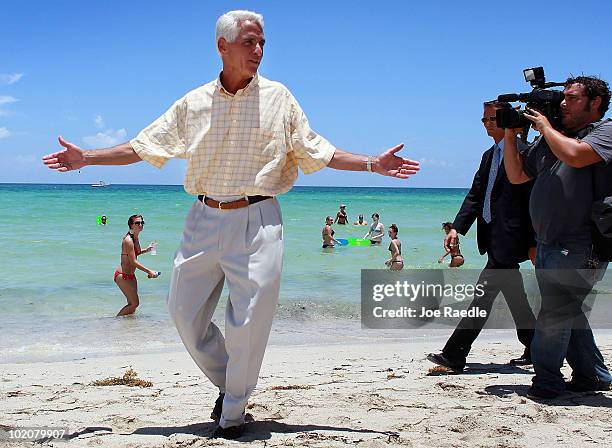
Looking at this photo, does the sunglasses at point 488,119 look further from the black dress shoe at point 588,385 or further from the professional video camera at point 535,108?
the black dress shoe at point 588,385

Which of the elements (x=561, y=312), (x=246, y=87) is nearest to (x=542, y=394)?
(x=561, y=312)

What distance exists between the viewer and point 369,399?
4.70 metres

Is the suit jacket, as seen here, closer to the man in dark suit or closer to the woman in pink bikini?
the man in dark suit

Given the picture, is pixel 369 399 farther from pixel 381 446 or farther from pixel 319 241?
pixel 319 241

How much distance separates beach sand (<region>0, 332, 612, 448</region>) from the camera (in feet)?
12.5

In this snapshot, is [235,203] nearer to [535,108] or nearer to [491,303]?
[535,108]

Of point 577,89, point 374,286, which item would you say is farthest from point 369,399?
point 374,286

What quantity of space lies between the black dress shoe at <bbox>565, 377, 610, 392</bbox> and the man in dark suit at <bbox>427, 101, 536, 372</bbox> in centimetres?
90

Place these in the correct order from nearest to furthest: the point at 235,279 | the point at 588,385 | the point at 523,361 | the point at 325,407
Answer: the point at 235,279 → the point at 325,407 → the point at 588,385 → the point at 523,361

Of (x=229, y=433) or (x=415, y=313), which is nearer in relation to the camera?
(x=229, y=433)

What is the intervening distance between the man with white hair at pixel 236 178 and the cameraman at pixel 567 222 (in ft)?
3.64

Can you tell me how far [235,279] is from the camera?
377 cm

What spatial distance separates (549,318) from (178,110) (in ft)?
8.48

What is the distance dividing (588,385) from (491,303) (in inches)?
40.1
